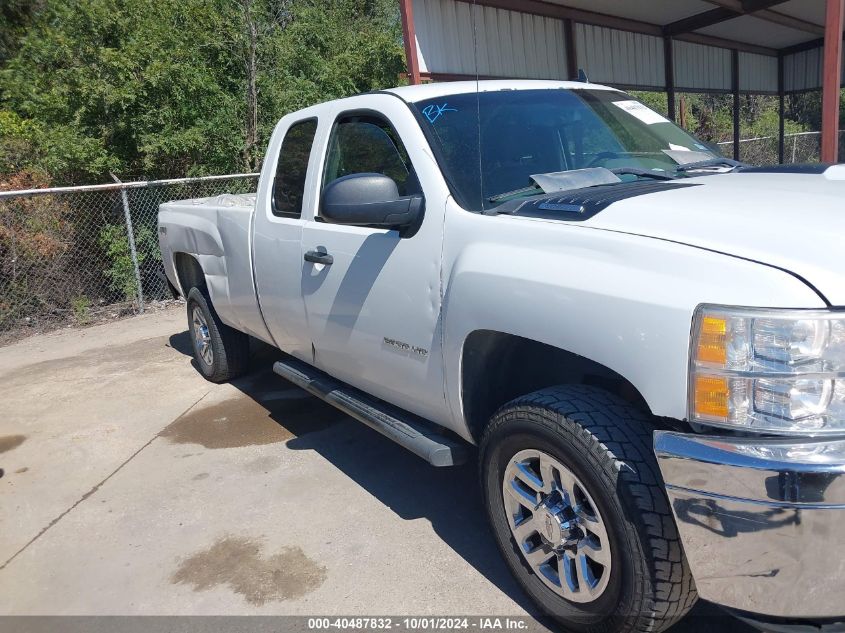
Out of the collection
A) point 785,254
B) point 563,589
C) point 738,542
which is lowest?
point 563,589

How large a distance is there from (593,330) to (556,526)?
0.74m

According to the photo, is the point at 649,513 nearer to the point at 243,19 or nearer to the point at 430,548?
the point at 430,548

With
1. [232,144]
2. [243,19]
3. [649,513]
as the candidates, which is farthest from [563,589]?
[243,19]

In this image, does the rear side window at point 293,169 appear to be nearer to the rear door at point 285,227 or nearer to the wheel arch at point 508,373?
the rear door at point 285,227

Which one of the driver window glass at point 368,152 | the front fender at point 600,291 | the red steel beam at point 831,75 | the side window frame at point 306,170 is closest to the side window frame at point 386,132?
the driver window glass at point 368,152

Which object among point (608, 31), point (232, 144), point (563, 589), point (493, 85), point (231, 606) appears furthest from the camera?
point (608, 31)

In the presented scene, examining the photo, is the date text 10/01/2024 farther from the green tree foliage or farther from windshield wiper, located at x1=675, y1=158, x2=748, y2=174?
the green tree foliage

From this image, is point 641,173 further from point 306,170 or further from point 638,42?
point 638,42

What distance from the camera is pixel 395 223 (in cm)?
319

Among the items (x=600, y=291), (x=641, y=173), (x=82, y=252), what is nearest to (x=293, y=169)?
(x=641, y=173)

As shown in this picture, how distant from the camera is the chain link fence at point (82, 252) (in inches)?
352

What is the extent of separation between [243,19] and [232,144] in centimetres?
201

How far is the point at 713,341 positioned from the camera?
204 cm

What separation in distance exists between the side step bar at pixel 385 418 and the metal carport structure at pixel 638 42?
13.9ft
